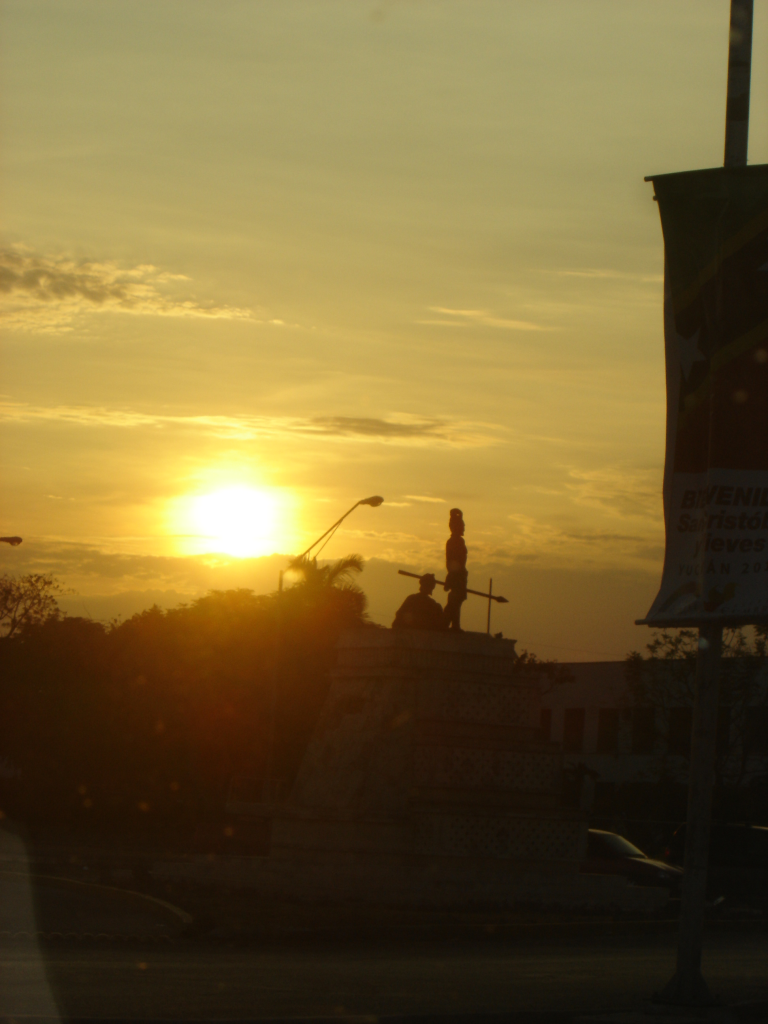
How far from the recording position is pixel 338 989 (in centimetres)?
1040

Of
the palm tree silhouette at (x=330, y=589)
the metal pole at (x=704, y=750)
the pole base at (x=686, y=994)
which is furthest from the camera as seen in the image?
the palm tree silhouette at (x=330, y=589)

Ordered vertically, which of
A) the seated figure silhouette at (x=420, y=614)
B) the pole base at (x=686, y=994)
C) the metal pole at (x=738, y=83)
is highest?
the metal pole at (x=738, y=83)

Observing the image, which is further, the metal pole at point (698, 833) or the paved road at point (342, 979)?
the paved road at point (342, 979)

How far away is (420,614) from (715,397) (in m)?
14.2

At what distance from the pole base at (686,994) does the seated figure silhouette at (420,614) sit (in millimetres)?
14042

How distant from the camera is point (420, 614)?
76.4ft

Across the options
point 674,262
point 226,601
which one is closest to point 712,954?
point 674,262

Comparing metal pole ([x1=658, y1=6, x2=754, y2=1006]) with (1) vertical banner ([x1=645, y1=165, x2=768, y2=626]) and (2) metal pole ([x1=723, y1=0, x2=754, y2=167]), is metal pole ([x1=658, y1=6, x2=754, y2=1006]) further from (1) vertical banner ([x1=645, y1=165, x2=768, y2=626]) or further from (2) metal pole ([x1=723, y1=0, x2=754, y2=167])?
(1) vertical banner ([x1=645, y1=165, x2=768, y2=626])

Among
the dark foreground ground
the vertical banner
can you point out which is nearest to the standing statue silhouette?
the dark foreground ground

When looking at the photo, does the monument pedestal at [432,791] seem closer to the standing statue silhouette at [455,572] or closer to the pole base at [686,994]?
the standing statue silhouette at [455,572]

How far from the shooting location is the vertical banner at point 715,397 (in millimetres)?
9180

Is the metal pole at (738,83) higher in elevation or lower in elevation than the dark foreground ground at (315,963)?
higher

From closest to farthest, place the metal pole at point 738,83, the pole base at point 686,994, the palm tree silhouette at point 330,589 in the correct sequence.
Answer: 1. the pole base at point 686,994
2. the metal pole at point 738,83
3. the palm tree silhouette at point 330,589

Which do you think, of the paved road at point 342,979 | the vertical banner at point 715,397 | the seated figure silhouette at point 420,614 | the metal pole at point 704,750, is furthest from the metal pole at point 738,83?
the seated figure silhouette at point 420,614
